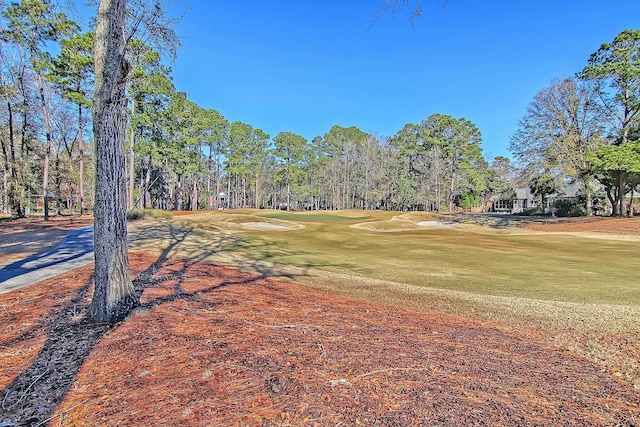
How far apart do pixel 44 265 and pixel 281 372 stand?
8.25 metres

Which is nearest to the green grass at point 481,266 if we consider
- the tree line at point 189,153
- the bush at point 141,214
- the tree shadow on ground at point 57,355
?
the tree shadow on ground at point 57,355

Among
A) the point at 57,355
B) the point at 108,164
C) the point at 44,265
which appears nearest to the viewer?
the point at 57,355

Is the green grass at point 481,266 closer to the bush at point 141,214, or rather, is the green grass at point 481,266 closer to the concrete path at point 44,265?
the concrete path at point 44,265

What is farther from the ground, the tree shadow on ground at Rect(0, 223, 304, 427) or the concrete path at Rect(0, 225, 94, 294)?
the tree shadow on ground at Rect(0, 223, 304, 427)

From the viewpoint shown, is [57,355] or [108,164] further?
[108,164]

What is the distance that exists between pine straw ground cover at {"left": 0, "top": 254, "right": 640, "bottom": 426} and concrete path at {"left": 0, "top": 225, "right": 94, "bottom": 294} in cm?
202

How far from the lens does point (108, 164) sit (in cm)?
387

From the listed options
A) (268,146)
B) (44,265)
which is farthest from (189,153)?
(44,265)

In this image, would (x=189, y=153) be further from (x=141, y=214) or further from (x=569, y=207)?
(x=569, y=207)

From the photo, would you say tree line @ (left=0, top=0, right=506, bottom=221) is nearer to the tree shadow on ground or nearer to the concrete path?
the concrete path

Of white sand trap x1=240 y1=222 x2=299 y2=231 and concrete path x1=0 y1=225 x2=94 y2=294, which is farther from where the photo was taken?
white sand trap x1=240 y1=222 x2=299 y2=231

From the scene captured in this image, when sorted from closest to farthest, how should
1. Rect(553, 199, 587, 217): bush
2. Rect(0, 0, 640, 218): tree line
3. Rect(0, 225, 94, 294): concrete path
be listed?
Rect(0, 225, 94, 294): concrete path → Rect(0, 0, 640, 218): tree line → Rect(553, 199, 587, 217): bush

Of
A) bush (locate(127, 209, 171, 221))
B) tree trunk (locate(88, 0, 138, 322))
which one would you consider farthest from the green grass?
bush (locate(127, 209, 171, 221))

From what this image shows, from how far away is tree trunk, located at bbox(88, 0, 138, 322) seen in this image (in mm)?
3818
